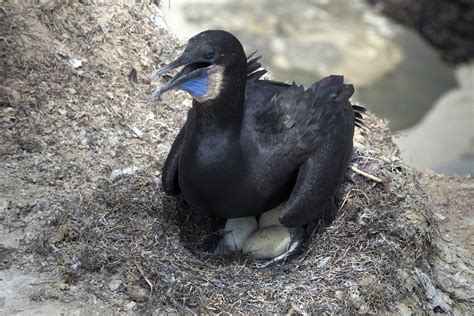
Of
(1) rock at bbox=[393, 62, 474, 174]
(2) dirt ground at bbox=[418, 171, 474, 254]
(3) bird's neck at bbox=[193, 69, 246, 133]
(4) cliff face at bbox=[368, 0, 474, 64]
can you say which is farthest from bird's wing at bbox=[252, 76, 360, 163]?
(4) cliff face at bbox=[368, 0, 474, 64]

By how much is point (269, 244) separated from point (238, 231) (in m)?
0.25

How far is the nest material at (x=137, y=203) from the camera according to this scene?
4730 millimetres

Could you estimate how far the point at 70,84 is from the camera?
233 inches

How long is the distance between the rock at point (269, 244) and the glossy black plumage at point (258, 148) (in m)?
0.23

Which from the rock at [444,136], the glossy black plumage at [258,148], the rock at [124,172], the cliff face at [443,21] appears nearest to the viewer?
the glossy black plumage at [258,148]

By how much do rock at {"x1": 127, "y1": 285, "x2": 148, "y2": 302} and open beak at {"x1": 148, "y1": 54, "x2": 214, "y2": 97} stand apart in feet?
3.68

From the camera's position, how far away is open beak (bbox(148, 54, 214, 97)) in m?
4.40

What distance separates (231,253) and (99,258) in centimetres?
102

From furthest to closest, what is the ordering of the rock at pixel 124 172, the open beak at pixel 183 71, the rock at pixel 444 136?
the rock at pixel 444 136 → the rock at pixel 124 172 → the open beak at pixel 183 71

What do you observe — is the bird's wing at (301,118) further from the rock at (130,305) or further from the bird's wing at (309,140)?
the rock at (130,305)

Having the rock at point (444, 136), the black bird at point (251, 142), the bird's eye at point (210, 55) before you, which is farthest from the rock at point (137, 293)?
the rock at point (444, 136)

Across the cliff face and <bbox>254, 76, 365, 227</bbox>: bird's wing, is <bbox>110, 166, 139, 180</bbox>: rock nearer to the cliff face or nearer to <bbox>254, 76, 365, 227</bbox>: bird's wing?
<bbox>254, 76, 365, 227</bbox>: bird's wing

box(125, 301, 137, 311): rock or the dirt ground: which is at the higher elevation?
box(125, 301, 137, 311): rock

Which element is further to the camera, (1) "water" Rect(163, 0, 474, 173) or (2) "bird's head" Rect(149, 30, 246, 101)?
(1) "water" Rect(163, 0, 474, 173)
